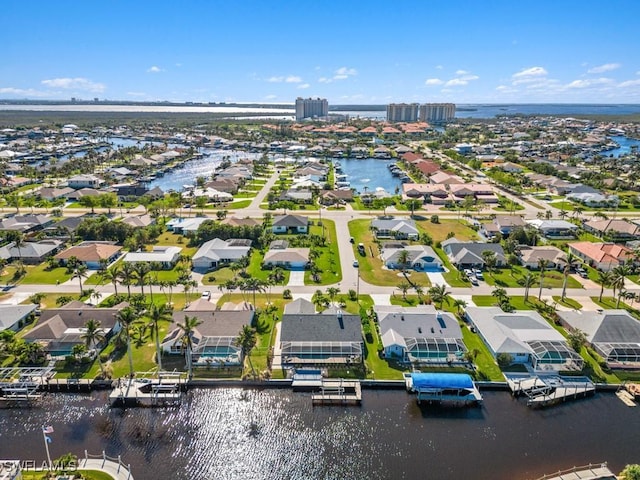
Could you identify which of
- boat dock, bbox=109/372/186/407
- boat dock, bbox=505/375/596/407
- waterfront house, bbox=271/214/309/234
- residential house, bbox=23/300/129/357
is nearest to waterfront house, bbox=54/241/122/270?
residential house, bbox=23/300/129/357

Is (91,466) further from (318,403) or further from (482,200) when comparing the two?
(482,200)

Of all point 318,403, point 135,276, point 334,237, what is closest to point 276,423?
point 318,403

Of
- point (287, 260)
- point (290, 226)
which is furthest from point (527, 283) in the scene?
point (290, 226)

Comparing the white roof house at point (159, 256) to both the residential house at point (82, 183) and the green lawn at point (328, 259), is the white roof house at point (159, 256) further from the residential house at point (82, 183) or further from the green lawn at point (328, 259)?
the residential house at point (82, 183)

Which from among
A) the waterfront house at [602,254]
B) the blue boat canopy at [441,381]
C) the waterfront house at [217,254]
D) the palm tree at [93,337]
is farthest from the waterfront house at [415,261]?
the palm tree at [93,337]

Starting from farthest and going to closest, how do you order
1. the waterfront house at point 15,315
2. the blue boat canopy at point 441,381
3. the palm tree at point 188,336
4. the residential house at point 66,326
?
the waterfront house at point 15,315 → the residential house at point 66,326 → the palm tree at point 188,336 → the blue boat canopy at point 441,381

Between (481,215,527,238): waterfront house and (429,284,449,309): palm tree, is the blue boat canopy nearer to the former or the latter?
(429,284,449,309): palm tree
